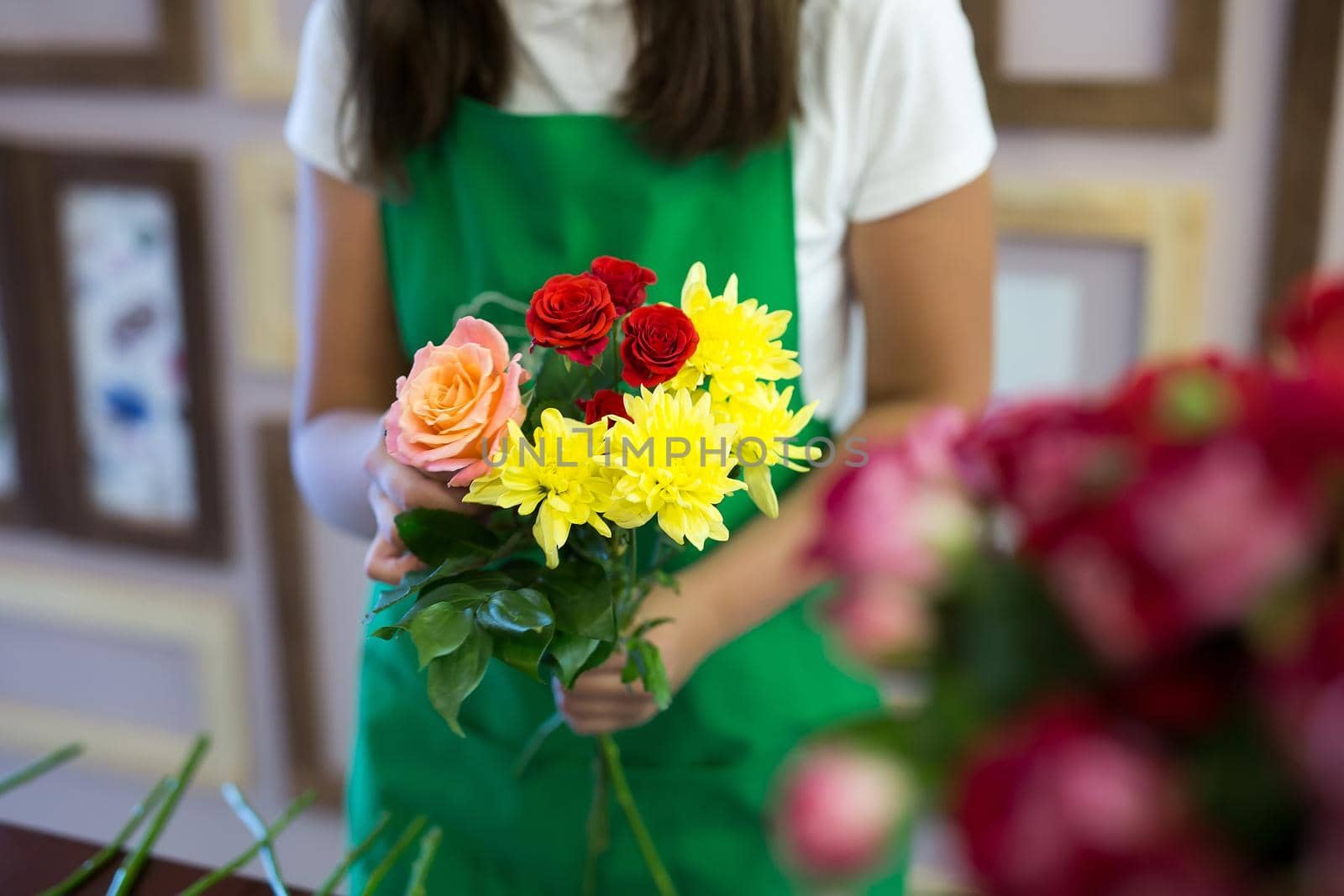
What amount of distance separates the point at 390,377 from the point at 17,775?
15.8 inches

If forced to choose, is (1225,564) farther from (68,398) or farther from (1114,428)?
(68,398)

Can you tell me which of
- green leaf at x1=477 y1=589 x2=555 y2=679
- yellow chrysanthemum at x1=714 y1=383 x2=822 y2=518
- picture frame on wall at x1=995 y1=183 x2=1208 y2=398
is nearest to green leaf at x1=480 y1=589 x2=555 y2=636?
green leaf at x1=477 y1=589 x2=555 y2=679

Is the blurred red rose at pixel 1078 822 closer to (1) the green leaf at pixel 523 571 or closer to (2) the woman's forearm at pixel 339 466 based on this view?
(1) the green leaf at pixel 523 571

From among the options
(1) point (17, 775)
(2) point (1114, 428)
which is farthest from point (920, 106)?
(1) point (17, 775)

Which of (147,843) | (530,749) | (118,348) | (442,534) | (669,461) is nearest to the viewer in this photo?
(669,461)

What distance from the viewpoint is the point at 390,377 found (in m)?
0.99

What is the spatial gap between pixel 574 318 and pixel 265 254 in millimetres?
1172

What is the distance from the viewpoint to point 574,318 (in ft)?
1.56

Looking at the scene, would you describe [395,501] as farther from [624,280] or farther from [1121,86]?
[1121,86]

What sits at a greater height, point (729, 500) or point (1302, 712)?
point (1302, 712)

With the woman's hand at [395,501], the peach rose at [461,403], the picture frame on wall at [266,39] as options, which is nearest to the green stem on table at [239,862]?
the woman's hand at [395,501]

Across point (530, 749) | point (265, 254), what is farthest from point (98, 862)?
point (265, 254)

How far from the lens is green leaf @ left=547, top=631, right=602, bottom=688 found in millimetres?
527

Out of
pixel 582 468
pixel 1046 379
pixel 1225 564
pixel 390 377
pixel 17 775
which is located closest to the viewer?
pixel 1225 564
